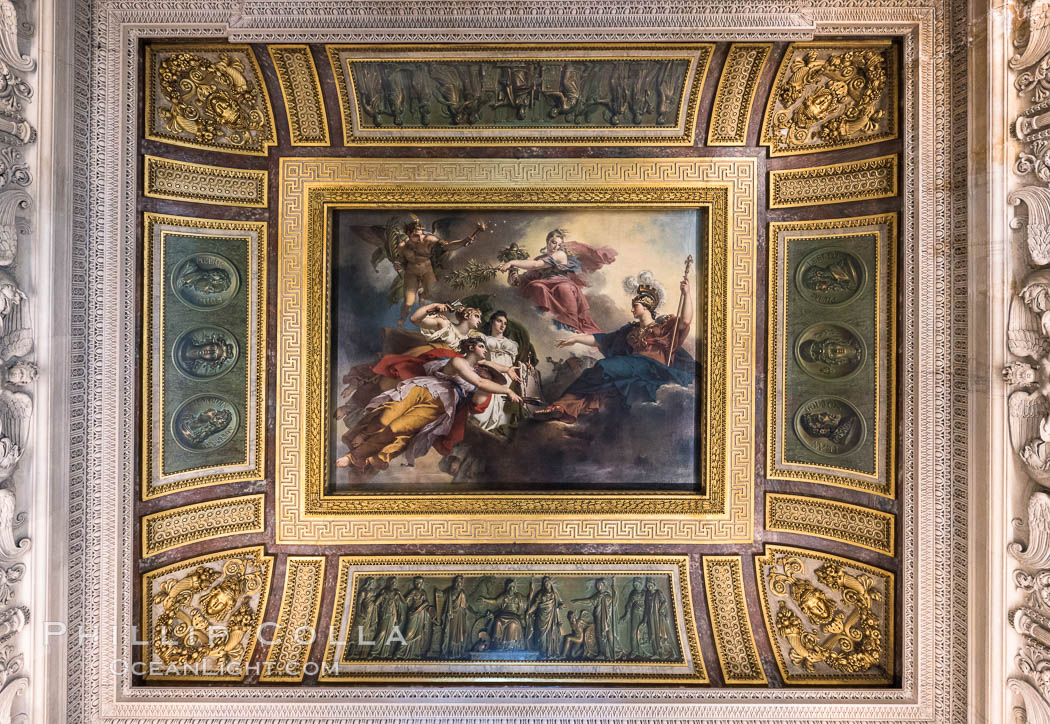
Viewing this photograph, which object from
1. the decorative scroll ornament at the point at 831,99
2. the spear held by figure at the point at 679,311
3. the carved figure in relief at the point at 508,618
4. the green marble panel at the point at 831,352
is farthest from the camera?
the spear held by figure at the point at 679,311

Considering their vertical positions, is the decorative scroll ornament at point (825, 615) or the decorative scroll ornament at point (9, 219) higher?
the decorative scroll ornament at point (9, 219)

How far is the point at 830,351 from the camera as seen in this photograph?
6.22 meters

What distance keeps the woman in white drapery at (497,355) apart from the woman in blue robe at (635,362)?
464 millimetres

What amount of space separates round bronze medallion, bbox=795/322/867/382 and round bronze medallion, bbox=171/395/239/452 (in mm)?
→ 6704

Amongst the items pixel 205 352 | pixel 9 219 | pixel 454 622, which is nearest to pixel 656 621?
pixel 454 622

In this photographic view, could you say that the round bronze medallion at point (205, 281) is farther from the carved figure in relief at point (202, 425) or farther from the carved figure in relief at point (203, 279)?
the carved figure in relief at point (202, 425)

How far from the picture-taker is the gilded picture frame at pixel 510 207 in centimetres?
642

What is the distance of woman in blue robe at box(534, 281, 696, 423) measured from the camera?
6.56 metres

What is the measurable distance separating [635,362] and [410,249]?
3052 millimetres

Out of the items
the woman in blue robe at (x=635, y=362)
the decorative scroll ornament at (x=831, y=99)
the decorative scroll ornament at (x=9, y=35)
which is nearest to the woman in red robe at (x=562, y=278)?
the woman in blue robe at (x=635, y=362)

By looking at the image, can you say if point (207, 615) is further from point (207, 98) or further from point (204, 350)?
point (207, 98)

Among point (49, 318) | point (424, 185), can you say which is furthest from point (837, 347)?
point (49, 318)

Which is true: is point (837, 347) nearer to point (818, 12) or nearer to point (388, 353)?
point (818, 12)

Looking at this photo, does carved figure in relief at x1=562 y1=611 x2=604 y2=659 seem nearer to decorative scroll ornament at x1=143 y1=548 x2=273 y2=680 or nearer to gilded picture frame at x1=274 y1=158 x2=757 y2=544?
gilded picture frame at x1=274 y1=158 x2=757 y2=544
